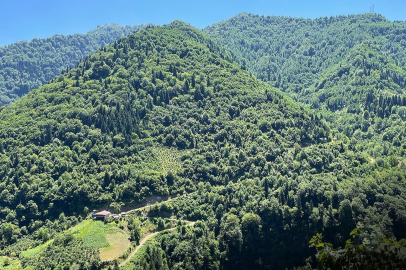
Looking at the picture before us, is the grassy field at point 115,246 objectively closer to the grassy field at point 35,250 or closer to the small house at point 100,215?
the small house at point 100,215

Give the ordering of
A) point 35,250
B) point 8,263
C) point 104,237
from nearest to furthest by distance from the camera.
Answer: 1. point 8,263
2. point 104,237
3. point 35,250

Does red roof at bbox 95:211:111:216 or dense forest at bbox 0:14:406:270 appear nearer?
dense forest at bbox 0:14:406:270

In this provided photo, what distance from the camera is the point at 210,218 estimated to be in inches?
5576

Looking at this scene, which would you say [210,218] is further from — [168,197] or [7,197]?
[7,197]

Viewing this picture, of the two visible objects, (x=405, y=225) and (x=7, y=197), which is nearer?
(x=405, y=225)

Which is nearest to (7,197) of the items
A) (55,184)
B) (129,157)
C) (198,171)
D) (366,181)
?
(55,184)

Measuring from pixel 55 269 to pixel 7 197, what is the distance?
2084 inches

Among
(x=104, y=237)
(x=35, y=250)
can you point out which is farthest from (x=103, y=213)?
(x=35, y=250)

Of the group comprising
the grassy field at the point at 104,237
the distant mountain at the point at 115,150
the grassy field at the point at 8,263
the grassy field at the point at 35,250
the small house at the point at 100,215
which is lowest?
the grassy field at the point at 8,263

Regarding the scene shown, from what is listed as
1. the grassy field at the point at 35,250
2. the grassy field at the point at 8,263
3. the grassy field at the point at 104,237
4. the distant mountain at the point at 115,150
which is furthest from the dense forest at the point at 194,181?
the grassy field at the point at 104,237

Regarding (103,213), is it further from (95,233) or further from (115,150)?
(115,150)

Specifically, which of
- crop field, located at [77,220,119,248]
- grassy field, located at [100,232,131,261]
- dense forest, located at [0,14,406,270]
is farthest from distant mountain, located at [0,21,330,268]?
grassy field, located at [100,232,131,261]

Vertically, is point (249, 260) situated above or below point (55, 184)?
below

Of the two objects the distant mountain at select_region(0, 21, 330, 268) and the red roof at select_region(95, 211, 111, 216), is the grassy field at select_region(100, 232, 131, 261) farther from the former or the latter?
the distant mountain at select_region(0, 21, 330, 268)
